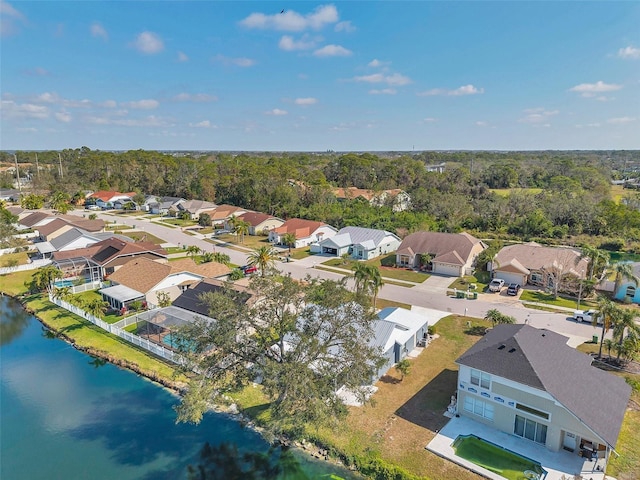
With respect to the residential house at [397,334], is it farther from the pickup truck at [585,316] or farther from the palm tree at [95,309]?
the palm tree at [95,309]

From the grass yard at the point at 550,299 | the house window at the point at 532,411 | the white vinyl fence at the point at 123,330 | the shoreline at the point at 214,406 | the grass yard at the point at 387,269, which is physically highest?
the house window at the point at 532,411

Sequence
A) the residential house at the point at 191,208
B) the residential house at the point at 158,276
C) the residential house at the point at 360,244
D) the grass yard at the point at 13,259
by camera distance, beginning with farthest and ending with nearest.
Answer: the residential house at the point at 191,208 → the residential house at the point at 360,244 → the grass yard at the point at 13,259 → the residential house at the point at 158,276

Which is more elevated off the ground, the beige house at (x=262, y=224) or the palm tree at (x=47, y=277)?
the beige house at (x=262, y=224)

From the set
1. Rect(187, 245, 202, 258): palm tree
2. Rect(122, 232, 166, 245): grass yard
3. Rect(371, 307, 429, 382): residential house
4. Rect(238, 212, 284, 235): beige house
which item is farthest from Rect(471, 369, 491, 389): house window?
Rect(122, 232, 166, 245): grass yard

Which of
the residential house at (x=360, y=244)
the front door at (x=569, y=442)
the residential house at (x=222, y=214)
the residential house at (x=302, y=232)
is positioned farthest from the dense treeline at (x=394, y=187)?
the front door at (x=569, y=442)

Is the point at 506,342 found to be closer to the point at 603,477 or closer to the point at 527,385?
the point at 527,385

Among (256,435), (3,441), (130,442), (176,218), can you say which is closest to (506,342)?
(256,435)

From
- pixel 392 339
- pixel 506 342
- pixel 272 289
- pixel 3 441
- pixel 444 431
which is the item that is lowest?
pixel 3 441

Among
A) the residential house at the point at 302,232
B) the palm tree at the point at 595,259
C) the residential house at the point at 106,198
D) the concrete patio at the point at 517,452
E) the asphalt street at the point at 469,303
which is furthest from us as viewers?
the residential house at the point at 106,198
